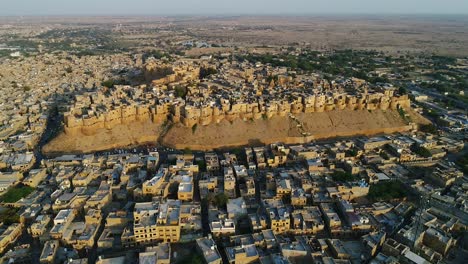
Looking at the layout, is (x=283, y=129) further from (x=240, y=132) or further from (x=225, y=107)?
(x=225, y=107)

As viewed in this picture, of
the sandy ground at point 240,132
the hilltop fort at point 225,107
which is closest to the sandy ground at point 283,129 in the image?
the sandy ground at point 240,132

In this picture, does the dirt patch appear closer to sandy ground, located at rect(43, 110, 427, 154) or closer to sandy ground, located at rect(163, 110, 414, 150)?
sandy ground, located at rect(43, 110, 427, 154)

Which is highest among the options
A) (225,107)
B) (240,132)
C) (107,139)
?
(225,107)

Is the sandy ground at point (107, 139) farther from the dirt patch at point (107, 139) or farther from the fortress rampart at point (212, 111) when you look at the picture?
the fortress rampart at point (212, 111)

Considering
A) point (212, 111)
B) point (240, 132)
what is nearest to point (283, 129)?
point (240, 132)

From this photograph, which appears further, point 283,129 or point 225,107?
point 225,107

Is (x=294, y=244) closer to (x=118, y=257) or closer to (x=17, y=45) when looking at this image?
(x=118, y=257)

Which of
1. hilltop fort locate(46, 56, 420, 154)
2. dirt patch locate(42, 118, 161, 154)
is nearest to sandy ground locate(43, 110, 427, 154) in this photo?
dirt patch locate(42, 118, 161, 154)

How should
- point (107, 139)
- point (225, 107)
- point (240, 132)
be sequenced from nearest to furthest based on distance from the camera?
1. point (107, 139)
2. point (240, 132)
3. point (225, 107)

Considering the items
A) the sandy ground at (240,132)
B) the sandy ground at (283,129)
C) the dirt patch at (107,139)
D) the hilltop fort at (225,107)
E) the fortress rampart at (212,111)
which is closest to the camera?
the dirt patch at (107,139)

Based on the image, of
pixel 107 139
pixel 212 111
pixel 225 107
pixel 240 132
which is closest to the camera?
pixel 107 139

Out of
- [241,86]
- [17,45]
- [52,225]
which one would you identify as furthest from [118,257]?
[17,45]
